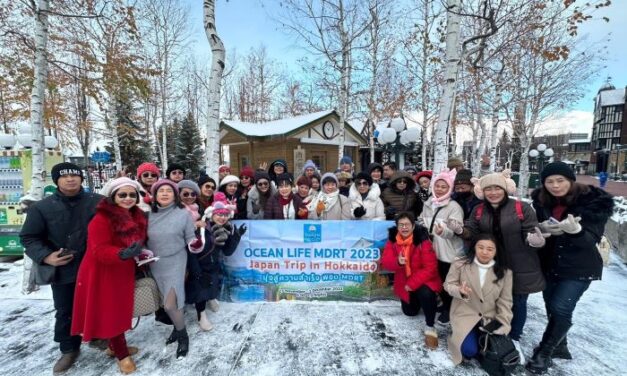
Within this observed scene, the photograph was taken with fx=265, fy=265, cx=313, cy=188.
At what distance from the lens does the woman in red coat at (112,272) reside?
2324 mm

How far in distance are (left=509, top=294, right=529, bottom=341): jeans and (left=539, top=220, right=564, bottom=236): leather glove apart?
0.71 meters

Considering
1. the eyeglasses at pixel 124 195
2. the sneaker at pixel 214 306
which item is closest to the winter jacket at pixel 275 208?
the sneaker at pixel 214 306

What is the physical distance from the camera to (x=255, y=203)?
4145 millimetres

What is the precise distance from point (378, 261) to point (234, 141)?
46.8ft

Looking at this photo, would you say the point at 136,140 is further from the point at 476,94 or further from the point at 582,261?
the point at 582,261

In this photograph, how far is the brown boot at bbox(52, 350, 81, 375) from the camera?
259 centimetres

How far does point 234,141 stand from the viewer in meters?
16.2

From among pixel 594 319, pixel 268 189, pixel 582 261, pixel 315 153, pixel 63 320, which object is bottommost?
pixel 594 319

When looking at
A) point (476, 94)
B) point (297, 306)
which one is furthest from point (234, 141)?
point (297, 306)

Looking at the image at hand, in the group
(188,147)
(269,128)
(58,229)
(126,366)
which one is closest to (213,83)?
(58,229)

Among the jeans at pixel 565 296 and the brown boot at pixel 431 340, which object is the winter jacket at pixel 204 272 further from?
the jeans at pixel 565 296

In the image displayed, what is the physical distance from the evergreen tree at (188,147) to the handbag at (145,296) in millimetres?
25245

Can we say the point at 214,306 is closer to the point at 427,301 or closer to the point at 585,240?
the point at 427,301

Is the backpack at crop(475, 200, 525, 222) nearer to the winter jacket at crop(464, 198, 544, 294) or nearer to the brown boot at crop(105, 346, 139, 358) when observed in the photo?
Answer: the winter jacket at crop(464, 198, 544, 294)
